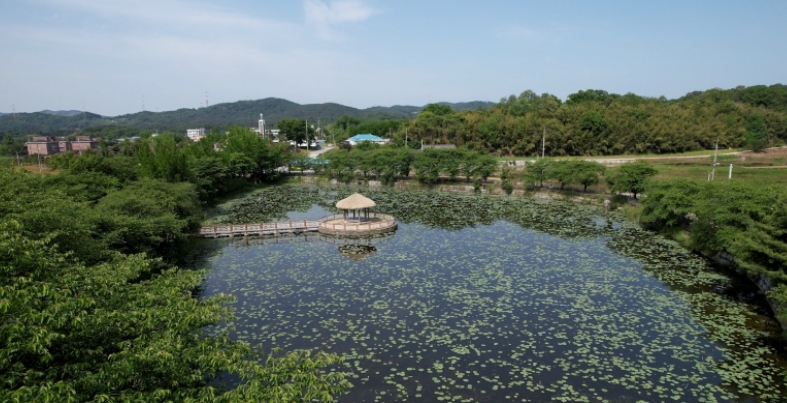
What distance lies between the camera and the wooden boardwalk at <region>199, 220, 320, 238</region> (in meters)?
24.5

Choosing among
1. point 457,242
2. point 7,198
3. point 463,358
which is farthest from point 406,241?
point 7,198

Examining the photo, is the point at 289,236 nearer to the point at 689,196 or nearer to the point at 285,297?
the point at 285,297

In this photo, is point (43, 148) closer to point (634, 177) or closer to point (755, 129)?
point (634, 177)

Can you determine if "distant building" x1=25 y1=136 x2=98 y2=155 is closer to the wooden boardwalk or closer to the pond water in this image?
the wooden boardwalk

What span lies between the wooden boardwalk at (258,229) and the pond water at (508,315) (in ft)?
2.54

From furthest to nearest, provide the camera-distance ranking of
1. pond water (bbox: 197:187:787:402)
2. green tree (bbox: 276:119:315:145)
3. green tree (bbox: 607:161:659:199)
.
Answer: green tree (bbox: 276:119:315:145) < green tree (bbox: 607:161:659:199) < pond water (bbox: 197:187:787:402)

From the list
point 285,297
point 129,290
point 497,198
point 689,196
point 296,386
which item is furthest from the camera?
point 497,198

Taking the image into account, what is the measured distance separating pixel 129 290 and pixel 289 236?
55.4 ft

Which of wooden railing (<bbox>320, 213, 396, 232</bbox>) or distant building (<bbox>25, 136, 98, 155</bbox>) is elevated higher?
distant building (<bbox>25, 136, 98, 155</bbox>)

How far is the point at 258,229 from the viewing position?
2464cm

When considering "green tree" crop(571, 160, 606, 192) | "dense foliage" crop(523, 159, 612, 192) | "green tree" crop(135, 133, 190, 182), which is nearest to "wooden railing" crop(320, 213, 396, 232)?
"green tree" crop(135, 133, 190, 182)

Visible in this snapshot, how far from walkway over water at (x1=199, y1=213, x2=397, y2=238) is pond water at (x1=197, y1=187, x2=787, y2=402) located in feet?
2.64

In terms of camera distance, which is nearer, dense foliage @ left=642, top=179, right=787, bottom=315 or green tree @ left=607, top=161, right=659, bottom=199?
dense foliage @ left=642, top=179, right=787, bottom=315

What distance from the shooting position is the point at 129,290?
7688mm
